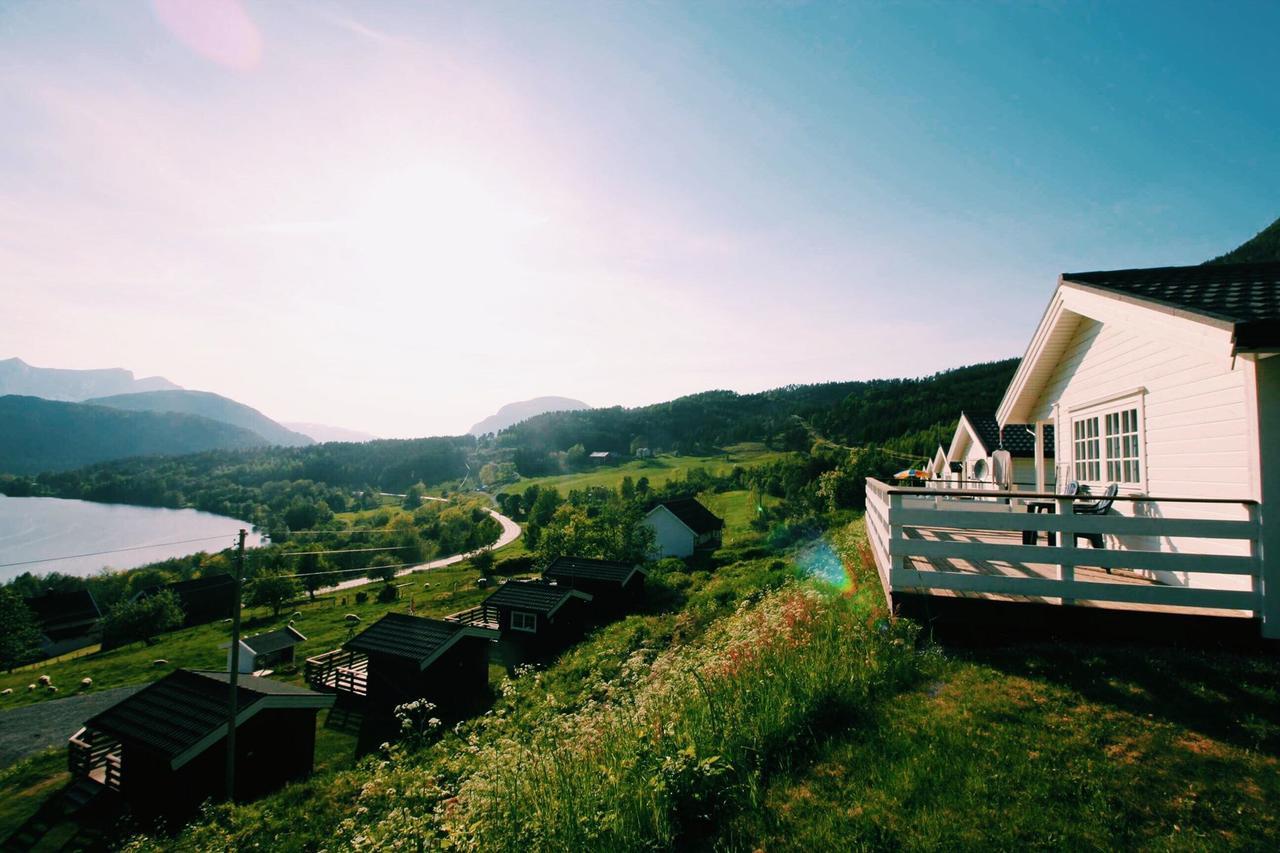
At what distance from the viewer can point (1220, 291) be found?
21.0 ft

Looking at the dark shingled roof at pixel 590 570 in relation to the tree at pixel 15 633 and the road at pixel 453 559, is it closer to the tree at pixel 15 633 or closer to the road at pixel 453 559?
the road at pixel 453 559

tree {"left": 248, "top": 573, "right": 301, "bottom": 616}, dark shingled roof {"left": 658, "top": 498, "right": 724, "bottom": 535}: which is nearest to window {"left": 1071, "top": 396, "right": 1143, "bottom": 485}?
dark shingled roof {"left": 658, "top": 498, "right": 724, "bottom": 535}

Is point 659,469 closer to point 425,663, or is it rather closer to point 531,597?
point 531,597

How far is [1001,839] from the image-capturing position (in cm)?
310

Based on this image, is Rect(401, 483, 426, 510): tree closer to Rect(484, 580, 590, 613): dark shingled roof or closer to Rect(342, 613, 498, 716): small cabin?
Rect(484, 580, 590, 613): dark shingled roof

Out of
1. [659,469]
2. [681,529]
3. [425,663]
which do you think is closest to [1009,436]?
[425,663]

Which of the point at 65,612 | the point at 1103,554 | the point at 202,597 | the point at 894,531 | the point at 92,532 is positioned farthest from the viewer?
the point at 92,532

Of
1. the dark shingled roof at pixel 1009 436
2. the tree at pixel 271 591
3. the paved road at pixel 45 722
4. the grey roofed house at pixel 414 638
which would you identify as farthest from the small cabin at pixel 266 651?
the dark shingled roof at pixel 1009 436

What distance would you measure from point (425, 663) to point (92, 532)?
138m

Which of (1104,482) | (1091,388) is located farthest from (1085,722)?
A: (1091,388)

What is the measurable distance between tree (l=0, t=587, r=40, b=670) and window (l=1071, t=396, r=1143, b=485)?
224ft

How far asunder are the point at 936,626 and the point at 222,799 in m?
16.5

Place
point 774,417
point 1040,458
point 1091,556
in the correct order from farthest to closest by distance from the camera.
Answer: point 774,417, point 1040,458, point 1091,556

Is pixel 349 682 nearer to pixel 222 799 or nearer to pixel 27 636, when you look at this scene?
pixel 222 799
